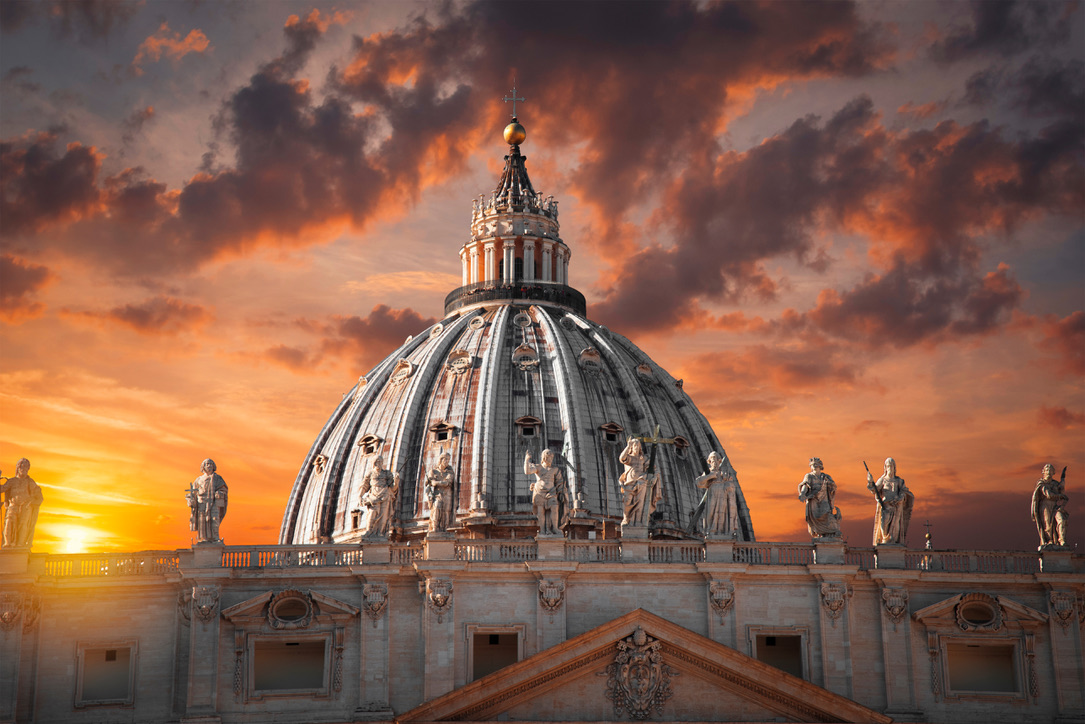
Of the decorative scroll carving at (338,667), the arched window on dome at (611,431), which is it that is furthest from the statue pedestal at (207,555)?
the arched window on dome at (611,431)

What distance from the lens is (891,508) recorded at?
53219mm

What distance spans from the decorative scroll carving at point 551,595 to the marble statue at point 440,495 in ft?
15.3

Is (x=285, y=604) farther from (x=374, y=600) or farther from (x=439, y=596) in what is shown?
(x=439, y=596)

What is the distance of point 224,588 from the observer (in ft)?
166

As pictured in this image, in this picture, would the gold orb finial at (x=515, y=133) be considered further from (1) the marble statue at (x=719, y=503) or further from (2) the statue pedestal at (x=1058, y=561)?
(2) the statue pedestal at (x=1058, y=561)

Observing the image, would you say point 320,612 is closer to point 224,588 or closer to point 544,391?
point 224,588

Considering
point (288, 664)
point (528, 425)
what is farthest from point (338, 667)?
point (528, 425)

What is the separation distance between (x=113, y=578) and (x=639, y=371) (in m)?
58.1

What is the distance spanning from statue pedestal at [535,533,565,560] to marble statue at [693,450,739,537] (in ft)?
18.9

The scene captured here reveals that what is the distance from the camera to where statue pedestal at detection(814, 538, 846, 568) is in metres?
52.1

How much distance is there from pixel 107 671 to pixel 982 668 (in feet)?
113

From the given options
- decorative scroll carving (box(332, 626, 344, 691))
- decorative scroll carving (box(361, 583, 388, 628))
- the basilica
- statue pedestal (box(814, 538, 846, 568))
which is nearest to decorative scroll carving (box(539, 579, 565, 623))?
the basilica

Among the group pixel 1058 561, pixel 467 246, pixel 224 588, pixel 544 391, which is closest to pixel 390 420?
pixel 544 391

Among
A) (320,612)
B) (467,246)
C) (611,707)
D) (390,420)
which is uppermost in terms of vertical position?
(467,246)
